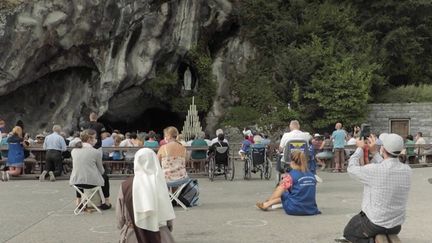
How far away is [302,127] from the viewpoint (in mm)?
27750

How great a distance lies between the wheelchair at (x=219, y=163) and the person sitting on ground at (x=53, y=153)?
419cm

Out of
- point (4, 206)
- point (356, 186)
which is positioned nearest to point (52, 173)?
point (4, 206)

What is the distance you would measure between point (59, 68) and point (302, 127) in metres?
12.7

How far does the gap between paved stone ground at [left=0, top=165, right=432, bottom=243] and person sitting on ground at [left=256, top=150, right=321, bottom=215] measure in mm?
180

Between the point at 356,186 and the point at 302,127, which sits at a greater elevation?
the point at 302,127

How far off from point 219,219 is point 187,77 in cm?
2188

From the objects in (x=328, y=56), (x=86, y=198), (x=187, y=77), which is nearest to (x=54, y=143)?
(x=86, y=198)

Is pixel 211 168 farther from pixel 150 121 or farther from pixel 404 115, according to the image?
pixel 150 121

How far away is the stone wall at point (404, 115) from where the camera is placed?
27.9 metres

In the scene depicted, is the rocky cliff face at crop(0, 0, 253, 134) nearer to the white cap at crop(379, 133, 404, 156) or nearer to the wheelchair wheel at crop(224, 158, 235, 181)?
the wheelchair wheel at crop(224, 158, 235, 181)

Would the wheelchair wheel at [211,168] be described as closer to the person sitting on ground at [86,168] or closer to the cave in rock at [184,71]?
the person sitting on ground at [86,168]

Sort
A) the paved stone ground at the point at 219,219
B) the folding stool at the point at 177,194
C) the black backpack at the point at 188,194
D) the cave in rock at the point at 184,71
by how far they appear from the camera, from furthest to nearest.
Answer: the cave in rock at the point at 184,71, the black backpack at the point at 188,194, the folding stool at the point at 177,194, the paved stone ground at the point at 219,219

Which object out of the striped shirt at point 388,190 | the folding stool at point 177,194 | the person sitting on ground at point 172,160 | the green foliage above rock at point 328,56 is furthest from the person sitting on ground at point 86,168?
the green foliage above rock at point 328,56

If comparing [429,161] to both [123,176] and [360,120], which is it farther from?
[123,176]
